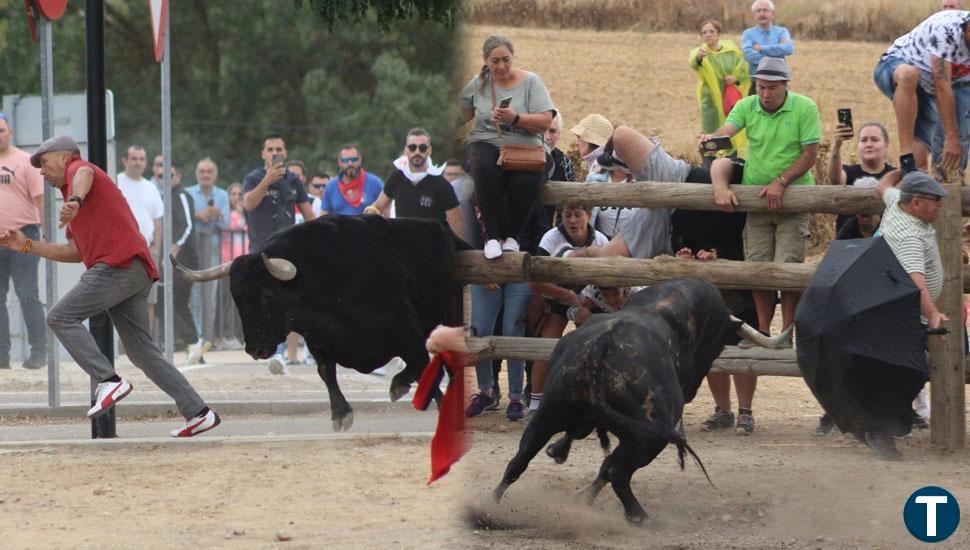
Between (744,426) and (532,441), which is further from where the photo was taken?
(744,426)

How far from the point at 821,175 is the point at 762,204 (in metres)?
6.57

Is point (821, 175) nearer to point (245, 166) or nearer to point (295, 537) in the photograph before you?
point (295, 537)

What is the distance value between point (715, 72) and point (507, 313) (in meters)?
3.84

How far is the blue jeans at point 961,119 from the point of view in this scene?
337 inches

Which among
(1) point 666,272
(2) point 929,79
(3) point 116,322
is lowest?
(3) point 116,322

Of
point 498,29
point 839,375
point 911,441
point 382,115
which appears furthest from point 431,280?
point 382,115

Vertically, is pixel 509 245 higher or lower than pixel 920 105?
lower

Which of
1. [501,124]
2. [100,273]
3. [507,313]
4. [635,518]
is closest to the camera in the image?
[635,518]

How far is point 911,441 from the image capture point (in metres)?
8.70

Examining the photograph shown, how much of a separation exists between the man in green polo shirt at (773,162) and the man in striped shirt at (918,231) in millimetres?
658

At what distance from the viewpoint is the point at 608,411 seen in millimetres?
6395

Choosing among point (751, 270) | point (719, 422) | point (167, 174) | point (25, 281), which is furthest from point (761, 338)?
point (25, 281)

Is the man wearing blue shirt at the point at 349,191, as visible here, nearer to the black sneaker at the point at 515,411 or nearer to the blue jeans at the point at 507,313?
the blue jeans at the point at 507,313

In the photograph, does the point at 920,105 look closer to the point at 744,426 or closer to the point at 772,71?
the point at 772,71
